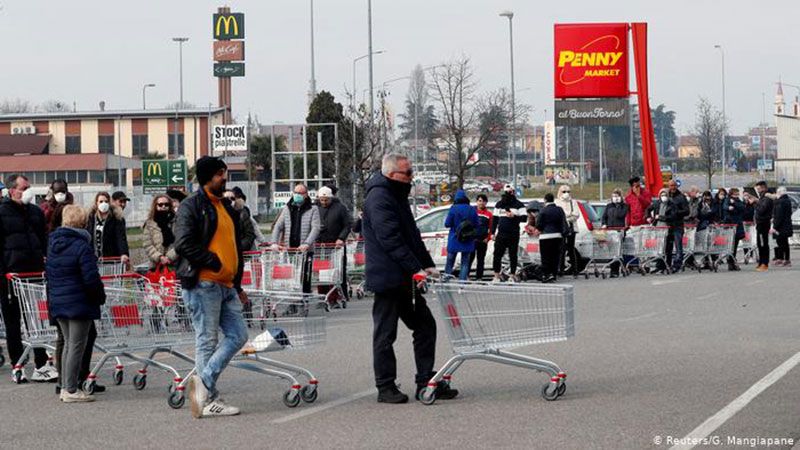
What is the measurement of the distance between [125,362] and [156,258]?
6.14ft

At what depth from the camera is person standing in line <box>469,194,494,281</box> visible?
26.1m

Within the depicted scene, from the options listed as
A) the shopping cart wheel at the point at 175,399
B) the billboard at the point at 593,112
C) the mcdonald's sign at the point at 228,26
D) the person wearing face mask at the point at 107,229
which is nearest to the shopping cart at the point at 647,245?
the person wearing face mask at the point at 107,229

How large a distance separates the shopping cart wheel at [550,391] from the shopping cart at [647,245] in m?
19.4

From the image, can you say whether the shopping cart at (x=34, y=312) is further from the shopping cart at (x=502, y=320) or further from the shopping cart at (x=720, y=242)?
the shopping cart at (x=720, y=242)

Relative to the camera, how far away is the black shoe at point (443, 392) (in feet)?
36.1

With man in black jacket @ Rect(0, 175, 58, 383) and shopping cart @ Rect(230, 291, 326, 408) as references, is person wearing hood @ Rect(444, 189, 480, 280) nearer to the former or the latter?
man in black jacket @ Rect(0, 175, 58, 383)

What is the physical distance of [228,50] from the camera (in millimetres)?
95375

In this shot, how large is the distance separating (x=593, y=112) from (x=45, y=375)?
37702 mm

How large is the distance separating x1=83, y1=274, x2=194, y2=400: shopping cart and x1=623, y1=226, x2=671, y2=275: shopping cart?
19.2m

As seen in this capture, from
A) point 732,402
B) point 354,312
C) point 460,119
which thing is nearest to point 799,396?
point 732,402

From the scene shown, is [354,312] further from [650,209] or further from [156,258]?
[650,209]

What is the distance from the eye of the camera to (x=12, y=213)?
44.2ft

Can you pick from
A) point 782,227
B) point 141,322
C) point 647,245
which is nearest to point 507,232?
point 647,245

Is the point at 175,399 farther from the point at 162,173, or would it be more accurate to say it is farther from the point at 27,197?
the point at 162,173
